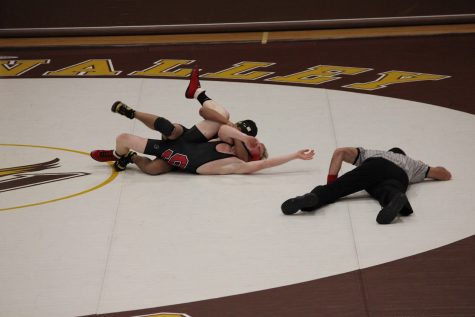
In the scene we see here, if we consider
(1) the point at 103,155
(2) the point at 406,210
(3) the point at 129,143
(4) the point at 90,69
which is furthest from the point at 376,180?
(4) the point at 90,69

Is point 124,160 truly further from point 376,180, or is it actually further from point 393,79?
point 393,79

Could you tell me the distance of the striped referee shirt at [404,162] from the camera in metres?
6.58

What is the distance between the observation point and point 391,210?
610 centimetres

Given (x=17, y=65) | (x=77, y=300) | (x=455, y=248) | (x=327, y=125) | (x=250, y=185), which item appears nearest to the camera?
(x=77, y=300)

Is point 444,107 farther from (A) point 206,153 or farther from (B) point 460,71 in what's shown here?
(A) point 206,153

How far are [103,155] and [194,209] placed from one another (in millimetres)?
1151

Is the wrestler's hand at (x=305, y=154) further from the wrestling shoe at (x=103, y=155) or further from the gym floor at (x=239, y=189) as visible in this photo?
the wrestling shoe at (x=103, y=155)

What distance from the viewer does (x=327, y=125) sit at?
7.91 metres

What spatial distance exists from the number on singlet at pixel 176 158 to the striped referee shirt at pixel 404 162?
1357mm

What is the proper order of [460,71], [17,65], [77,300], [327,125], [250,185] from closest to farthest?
[77,300], [250,185], [327,125], [460,71], [17,65]

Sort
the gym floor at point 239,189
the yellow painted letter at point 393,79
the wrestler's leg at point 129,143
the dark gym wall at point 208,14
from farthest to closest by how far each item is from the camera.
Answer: the dark gym wall at point 208,14 → the yellow painted letter at point 393,79 → the wrestler's leg at point 129,143 → the gym floor at point 239,189

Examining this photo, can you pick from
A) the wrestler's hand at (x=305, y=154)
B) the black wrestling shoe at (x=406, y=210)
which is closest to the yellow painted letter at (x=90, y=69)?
the wrestler's hand at (x=305, y=154)

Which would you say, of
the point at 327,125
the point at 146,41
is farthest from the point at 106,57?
the point at 327,125

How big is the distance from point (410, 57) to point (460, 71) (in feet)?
2.13
